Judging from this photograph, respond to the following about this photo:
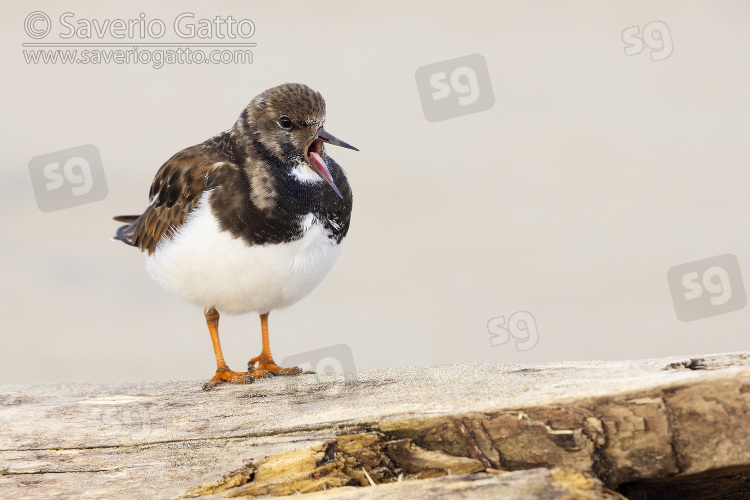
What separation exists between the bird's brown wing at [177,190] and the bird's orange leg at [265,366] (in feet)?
2.48

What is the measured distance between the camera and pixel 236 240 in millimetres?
3793

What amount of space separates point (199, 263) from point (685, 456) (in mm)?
A: 2354

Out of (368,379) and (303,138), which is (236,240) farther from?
(368,379)

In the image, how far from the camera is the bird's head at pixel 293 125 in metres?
3.97

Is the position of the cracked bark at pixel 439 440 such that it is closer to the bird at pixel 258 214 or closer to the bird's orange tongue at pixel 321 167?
the bird at pixel 258 214

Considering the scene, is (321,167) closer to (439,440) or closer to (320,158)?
(320,158)

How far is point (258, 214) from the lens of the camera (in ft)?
12.5

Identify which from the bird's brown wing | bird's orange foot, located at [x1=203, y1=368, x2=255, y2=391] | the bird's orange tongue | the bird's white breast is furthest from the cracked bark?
the bird's brown wing

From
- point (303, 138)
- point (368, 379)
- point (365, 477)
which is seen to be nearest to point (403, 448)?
point (365, 477)

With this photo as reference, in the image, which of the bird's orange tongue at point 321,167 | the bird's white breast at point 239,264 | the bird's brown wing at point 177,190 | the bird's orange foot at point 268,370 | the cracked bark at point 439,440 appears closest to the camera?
the cracked bark at point 439,440

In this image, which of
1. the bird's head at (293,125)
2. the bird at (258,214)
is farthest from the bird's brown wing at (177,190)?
the bird's head at (293,125)

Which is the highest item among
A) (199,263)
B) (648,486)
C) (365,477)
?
(199,263)

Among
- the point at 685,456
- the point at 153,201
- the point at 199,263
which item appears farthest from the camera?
the point at 153,201

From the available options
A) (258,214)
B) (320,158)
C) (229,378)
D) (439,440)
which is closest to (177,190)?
(258,214)
